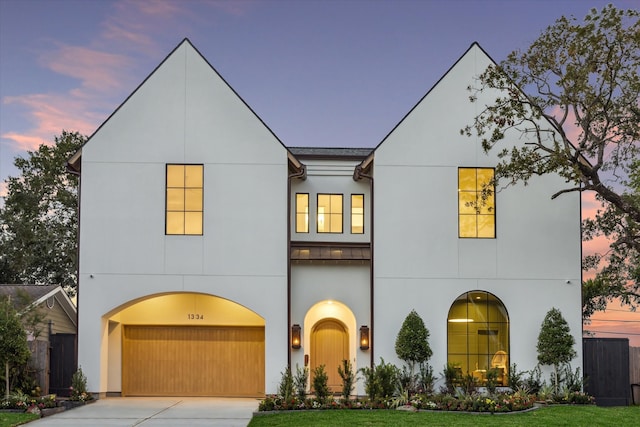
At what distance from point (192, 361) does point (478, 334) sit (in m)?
8.70

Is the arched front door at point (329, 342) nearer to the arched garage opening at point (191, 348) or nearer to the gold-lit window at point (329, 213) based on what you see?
the arched garage opening at point (191, 348)

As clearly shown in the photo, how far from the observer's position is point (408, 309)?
19.7 metres

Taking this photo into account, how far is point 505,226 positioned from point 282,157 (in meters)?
6.56

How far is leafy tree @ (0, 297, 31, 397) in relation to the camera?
17406mm

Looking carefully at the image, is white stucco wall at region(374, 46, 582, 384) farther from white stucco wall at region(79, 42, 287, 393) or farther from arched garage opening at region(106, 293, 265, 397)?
arched garage opening at region(106, 293, 265, 397)

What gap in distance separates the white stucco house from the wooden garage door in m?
2.20

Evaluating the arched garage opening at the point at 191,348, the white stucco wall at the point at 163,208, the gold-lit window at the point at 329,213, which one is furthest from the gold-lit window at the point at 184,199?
the gold-lit window at the point at 329,213

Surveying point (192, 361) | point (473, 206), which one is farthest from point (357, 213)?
point (192, 361)

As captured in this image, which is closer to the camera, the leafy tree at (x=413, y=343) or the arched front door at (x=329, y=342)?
the leafy tree at (x=413, y=343)

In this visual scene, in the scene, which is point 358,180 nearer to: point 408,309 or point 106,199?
point 408,309

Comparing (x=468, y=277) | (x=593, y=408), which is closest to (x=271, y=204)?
(x=468, y=277)

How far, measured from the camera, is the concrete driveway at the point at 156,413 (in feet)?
51.0

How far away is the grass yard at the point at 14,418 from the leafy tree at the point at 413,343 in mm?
9199

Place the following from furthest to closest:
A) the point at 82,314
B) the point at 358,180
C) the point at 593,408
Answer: the point at 358,180, the point at 82,314, the point at 593,408
